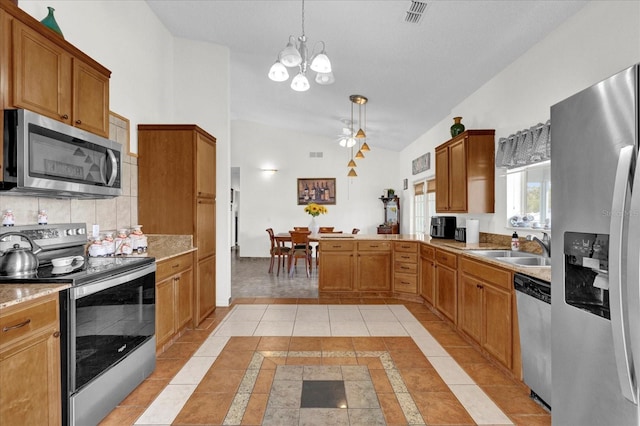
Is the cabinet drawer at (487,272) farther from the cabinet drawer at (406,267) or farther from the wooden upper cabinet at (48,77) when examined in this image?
the wooden upper cabinet at (48,77)

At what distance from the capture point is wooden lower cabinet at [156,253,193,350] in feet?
8.85

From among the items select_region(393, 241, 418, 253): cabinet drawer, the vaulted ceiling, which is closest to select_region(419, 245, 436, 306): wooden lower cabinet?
select_region(393, 241, 418, 253): cabinet drawer

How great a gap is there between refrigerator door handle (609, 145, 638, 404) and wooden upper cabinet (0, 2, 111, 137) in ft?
8.63

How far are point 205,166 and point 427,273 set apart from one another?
116 inches

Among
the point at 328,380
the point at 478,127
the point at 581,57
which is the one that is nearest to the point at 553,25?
the point at 581,57

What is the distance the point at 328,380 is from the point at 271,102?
5376 millimetres

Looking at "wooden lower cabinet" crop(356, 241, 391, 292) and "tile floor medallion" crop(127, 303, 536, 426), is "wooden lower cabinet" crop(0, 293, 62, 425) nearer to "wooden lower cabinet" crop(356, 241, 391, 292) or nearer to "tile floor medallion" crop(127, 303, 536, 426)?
"tile floor medallion" crop(127, 303, 536, 426)

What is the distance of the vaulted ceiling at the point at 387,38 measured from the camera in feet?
9.12

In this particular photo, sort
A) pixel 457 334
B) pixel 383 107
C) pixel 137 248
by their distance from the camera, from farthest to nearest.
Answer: pixel 383 107
pixel 457 334
pixel 137 248

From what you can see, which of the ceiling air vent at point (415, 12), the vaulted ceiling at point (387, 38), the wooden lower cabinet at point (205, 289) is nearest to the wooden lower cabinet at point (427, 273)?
the vaulted ceiling at point (387, 38)

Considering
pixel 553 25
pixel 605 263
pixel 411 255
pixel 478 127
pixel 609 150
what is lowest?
pixel 411 255

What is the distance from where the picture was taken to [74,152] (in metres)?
2.07

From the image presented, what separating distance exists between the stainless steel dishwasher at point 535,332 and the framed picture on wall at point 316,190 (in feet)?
21.7

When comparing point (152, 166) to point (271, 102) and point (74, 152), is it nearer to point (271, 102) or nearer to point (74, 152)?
point (74, 152)
